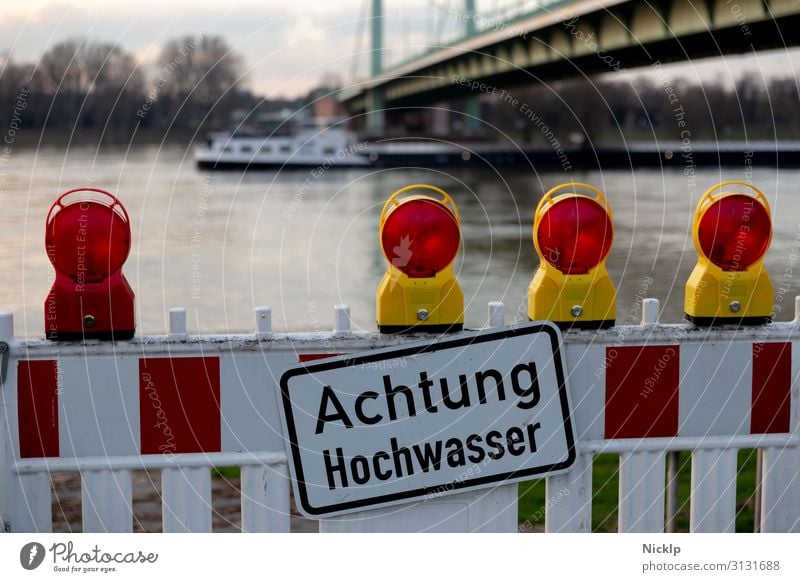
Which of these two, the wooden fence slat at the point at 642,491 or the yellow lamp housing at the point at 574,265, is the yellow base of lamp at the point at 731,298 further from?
the wooden fence slat at the point at 642,491

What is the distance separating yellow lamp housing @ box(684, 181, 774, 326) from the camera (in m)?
2.85

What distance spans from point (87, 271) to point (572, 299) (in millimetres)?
1167

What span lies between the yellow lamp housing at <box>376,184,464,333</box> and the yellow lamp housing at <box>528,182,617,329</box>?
213mm

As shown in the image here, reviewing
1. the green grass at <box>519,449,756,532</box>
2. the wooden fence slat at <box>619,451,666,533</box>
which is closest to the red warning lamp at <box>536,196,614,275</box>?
the wooden fence slat at <box>619,451,666,533</box>

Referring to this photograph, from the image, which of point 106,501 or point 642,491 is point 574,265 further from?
point 106,501

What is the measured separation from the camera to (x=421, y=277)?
278cm

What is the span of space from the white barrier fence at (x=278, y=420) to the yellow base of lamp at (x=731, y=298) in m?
0.05

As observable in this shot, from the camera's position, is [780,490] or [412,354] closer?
[412,354]

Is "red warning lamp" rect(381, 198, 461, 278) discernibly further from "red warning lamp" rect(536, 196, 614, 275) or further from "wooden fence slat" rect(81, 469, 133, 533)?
"wooden fence slat" rect(81, 469, 133, 533)

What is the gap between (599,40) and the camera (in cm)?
2597

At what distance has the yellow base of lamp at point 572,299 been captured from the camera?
2.79 meters
